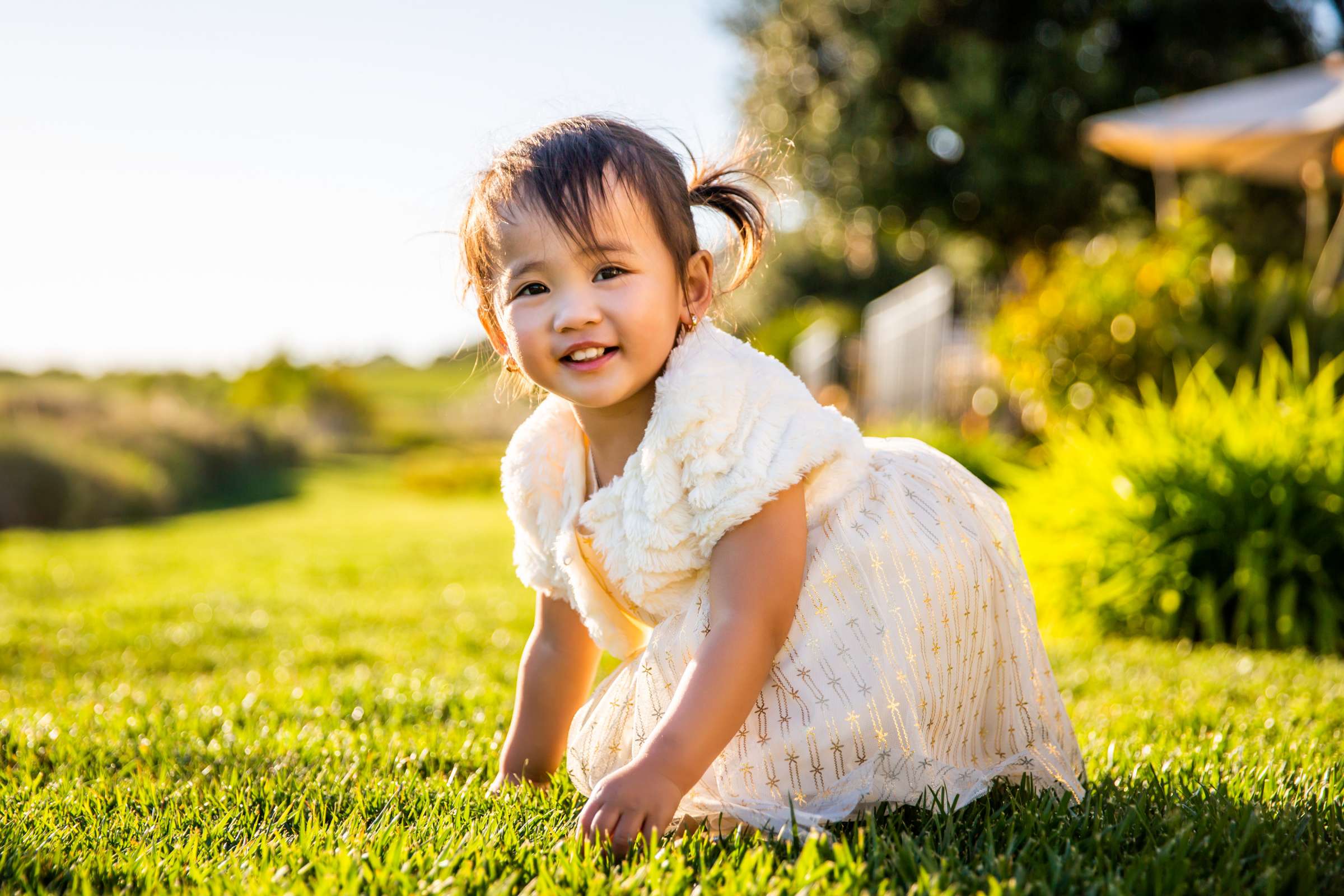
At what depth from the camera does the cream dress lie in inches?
64.4

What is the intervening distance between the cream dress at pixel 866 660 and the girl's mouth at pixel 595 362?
123 mm

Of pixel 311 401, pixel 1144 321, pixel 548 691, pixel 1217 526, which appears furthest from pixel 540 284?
pixel 311 401

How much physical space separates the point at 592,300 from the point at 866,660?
0.72m

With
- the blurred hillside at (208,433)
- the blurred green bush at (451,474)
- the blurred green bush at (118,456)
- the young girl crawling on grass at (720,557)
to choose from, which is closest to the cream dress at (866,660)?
the young girl crawling on grass at (720,557)

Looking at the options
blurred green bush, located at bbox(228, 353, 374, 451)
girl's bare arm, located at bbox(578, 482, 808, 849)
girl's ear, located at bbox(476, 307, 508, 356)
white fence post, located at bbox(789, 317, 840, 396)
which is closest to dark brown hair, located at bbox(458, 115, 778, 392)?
girl's ear, located at bbox(476, 307, 508, 356)

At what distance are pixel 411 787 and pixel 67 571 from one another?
5.97 m

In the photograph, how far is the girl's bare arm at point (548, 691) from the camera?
1987mm

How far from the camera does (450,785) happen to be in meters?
1.87

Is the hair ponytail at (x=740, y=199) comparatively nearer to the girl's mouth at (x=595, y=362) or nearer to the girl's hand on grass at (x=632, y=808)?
the girl's mouth at (x=595, y=362)

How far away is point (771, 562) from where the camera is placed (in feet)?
5.23

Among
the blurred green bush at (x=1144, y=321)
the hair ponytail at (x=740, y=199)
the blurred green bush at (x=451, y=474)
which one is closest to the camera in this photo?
the hair ponytail at (x=740, y=199)

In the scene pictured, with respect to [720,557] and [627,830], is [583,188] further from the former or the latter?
[627,830]

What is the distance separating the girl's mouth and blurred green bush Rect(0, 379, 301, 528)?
43.0 ft

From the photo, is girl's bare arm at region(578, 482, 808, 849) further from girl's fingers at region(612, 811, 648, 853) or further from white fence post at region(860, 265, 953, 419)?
white fence post at region(860, 265, 953, 419)
